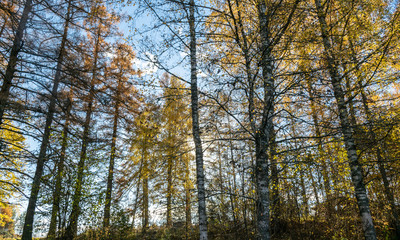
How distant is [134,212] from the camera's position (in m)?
9.22

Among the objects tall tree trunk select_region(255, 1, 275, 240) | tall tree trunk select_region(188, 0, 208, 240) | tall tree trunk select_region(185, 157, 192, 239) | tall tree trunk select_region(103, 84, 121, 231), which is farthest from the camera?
tall tree trunk select_region(185, 157, 192, 239)

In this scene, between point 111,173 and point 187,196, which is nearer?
point 187,196

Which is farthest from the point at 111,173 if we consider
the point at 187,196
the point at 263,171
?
the point at 263,171

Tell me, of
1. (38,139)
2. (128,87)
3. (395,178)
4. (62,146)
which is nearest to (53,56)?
(38,139)

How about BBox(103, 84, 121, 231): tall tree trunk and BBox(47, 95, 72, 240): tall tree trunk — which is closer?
BBox(47, 95, 72, 240): tall tree trunk

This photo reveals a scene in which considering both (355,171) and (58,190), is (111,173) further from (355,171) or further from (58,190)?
(355,171)

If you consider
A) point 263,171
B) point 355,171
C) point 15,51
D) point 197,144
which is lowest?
point 263,171

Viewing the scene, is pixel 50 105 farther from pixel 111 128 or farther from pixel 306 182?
pixel 306 182

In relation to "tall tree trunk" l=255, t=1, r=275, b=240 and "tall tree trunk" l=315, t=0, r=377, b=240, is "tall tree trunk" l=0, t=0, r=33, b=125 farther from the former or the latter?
"tall tree trunk" l=315, t=0, r=377, b=240

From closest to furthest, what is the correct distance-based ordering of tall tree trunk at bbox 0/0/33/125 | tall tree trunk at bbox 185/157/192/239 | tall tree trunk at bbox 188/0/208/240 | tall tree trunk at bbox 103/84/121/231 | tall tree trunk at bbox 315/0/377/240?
1. tall tree trunk at bbox 315/0/377/240
2. tall tree trunk at bbox 188/0/208/240
3. tall tree trunk at bbox 0/0/33/125
4. tall tree trunk at bbox 103/84/121/231
5. tall tree trunk at bbox 185/157/192/239

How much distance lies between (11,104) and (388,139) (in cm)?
1001

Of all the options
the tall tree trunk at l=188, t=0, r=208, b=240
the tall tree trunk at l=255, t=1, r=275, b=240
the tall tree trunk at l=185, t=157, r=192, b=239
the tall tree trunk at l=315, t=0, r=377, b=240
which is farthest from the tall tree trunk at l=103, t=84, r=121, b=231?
the tall tree trunk at l=315, t=0, r=377, b=240

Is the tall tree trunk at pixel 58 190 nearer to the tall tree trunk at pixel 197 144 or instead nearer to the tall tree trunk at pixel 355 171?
the tall tree trunk at pixel 197 144

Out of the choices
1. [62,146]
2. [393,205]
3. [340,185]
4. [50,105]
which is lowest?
[393,205]
